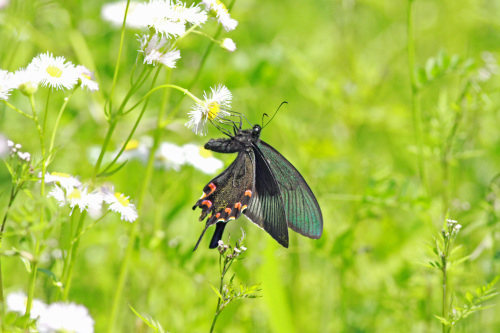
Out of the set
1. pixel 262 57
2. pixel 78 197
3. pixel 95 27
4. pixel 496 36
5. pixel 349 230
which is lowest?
pixel 78 197

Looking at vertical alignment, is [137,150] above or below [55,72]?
above

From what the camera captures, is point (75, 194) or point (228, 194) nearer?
point (75, 194)

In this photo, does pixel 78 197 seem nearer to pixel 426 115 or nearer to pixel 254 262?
pixel 254 262

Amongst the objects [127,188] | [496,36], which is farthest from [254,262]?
[496,36]

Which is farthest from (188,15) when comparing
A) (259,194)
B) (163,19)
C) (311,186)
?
(311,186)

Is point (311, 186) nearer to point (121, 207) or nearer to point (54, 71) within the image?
point (121, 207)

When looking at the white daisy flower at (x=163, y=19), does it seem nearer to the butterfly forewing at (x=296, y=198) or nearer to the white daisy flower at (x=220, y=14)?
the white daisy flower at (x=220, y=14)

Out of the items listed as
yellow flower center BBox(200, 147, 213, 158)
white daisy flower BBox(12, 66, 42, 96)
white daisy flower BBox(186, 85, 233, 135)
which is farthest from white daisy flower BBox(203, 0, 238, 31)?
yellow flower center BBox(200, 147, 213, 158)
